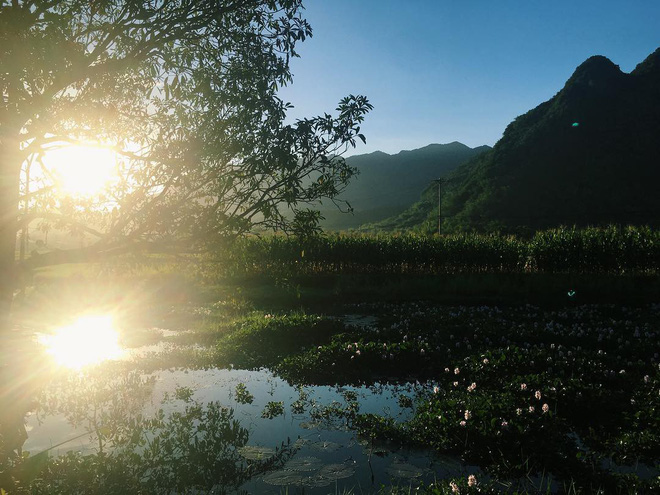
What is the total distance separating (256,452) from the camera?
7.26 m

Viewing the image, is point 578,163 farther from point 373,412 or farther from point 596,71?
point 373,412

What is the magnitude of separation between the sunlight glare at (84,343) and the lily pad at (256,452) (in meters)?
6.58

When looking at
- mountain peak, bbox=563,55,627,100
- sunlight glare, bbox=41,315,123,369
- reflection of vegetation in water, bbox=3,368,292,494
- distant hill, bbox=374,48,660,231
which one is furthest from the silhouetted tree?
mountain peak, bbox=563,55,627,100

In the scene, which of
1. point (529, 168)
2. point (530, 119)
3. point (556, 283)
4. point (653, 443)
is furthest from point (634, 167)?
point (653, 443)

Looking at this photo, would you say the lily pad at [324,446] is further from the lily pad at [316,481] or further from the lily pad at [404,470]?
the lily pad at [404,470]

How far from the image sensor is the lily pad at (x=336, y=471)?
655 centimetres

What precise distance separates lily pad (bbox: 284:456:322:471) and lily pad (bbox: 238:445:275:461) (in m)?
0.41

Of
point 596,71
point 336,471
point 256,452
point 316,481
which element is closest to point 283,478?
point 316,481

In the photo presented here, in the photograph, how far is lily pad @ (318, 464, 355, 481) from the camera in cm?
655

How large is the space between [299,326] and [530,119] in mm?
127526

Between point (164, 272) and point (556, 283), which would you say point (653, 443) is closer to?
point (556, 283)

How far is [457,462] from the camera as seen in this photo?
704 cm

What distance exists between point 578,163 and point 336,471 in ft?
371

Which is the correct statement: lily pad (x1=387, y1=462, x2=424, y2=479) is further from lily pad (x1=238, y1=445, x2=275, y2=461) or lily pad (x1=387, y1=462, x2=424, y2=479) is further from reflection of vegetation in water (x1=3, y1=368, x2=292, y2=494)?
lily pad (x1=238, y1=445, x2=275, y2=461)
